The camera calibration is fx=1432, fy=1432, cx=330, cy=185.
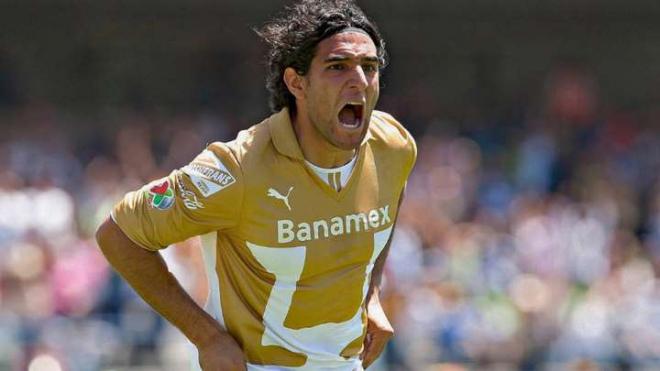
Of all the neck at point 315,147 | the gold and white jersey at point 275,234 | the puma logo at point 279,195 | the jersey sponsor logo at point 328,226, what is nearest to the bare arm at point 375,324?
the gold and white jersey at point 275,234

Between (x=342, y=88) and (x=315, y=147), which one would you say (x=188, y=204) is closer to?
(x=315, y=147)

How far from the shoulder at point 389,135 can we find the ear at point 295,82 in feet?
1.32

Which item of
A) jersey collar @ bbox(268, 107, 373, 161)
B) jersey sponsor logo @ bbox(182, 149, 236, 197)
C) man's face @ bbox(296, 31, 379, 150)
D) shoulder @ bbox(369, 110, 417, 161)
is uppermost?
man's face @ bbox(296, 31, 379, 150)

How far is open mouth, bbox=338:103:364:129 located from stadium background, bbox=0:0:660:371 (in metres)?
6.11

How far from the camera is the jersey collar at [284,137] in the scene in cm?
512

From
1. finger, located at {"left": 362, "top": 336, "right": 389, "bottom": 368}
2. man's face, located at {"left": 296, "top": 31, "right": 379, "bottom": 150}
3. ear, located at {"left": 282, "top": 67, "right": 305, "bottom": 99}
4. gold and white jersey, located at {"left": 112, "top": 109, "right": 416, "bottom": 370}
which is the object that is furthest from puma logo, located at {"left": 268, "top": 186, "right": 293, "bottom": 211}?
finger, located at {"left": 362, "top": 336, "right": 389, "bottom": 368}

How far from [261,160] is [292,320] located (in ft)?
1.96

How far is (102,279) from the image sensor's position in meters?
11.8

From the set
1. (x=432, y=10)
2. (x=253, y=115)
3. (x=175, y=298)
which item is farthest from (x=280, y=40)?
(x=432, y=10)

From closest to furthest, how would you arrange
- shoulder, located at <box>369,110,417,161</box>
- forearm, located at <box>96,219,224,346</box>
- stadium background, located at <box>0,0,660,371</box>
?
forearm, located at <box>96,219,224,346</box> → shoulder, located at <box>369,110,417,161</box> → stadium background, located at <box>0,0,660,371</box>

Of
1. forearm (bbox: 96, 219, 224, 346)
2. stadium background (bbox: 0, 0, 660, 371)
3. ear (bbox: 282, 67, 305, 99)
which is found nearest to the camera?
forearm (bbox: 96, 219, 224, 346)

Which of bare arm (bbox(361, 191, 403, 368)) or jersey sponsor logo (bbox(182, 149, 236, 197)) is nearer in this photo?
jersey sponsor logo (bbox(182, 149, 236, 197))

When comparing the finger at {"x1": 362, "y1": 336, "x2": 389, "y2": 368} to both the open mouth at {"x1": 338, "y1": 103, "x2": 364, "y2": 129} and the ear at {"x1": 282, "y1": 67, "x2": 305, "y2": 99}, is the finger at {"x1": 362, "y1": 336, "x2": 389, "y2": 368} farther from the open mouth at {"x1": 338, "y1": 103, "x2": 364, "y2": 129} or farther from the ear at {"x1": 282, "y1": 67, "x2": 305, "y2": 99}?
the ear at {"x1": 282, "y1": 67, "x2": 305, "y2": 99}

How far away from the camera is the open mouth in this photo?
16.8 feet
